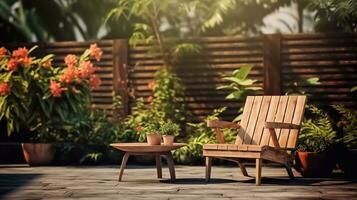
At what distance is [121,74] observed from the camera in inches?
416

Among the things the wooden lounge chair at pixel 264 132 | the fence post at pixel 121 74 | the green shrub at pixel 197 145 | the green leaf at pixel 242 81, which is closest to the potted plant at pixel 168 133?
the wooden lounge chair at pixel 264 132

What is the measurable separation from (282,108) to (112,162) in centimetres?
311

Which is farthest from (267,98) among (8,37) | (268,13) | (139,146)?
(8,37)

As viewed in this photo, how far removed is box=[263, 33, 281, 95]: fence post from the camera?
9945mm

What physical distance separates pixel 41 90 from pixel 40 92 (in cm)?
3

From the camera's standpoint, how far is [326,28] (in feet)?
46.5

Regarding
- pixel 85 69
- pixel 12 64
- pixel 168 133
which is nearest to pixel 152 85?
pixel 85 69

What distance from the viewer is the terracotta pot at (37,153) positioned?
9320 millimetres

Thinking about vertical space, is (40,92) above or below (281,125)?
above

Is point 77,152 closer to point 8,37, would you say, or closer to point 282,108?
point 282,108

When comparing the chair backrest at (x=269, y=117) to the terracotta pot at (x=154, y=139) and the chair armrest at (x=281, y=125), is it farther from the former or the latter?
the terracotta pot at (x=154, y=139)

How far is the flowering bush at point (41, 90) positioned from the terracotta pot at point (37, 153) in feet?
0.94

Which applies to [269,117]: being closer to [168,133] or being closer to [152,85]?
[168,133]

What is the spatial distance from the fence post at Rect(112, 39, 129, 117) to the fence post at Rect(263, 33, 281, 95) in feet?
7.58
